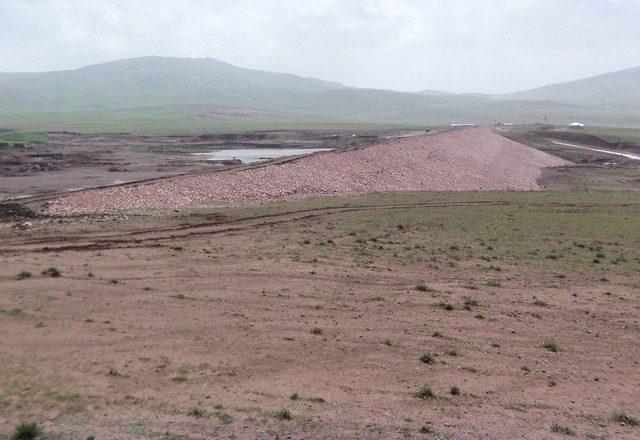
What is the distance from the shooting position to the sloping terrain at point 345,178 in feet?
92.6

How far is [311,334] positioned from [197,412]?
149 inches

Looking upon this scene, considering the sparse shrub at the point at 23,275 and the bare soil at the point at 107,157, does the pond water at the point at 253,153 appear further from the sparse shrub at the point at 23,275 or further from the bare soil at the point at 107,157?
the sparse shrub at the point at 23,275

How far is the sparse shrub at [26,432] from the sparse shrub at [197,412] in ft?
6.17

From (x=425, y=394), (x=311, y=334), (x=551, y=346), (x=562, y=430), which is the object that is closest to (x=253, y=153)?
(x=311, y=334)

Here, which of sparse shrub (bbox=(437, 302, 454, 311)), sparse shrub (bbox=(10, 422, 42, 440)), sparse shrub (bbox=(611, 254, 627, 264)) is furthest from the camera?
sparse shrub (bbox=(611, 254, 627, 264))

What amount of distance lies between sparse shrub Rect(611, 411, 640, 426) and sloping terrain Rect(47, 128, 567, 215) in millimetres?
20989

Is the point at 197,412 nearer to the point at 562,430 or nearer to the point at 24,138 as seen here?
the point at 562,430

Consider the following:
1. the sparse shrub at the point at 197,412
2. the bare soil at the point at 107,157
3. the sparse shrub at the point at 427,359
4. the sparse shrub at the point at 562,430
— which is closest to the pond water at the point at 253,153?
the bare soil at the point at 107,157

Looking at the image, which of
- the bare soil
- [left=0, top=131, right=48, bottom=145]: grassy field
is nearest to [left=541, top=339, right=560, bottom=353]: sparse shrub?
the bare soil

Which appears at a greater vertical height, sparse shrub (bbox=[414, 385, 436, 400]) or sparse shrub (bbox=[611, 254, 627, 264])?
sparse shrub (bbox=[414, 385, 436, 400])

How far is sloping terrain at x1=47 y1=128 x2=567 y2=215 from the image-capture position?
28.2 meters

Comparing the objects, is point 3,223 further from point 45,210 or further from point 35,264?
point 35,264

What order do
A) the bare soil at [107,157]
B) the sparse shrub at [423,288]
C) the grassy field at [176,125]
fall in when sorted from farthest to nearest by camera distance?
the grassy field at [176,125], the bare soil at [107,157], the sparse shrub at [423,288]

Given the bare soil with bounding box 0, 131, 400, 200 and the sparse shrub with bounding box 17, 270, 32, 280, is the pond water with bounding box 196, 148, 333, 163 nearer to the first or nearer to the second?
the bare soil with bounding box 0, 131, 400, 200
